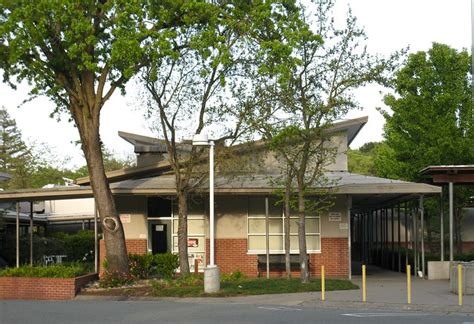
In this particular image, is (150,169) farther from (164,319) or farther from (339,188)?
(164,319)

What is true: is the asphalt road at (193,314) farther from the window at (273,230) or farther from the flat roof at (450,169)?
the window at (273,230)

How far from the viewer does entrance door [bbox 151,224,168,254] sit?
92.4ft

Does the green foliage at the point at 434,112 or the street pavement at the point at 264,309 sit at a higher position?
the green foliage at the point at 434,112

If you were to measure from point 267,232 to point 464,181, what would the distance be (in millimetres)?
6799

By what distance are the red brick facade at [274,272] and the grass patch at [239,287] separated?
3.96 m

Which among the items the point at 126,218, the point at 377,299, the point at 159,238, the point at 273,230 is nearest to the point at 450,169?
the point at 377,299

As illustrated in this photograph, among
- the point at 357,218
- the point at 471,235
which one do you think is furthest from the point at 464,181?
the point at 357,218

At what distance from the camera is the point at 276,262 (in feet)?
91.4

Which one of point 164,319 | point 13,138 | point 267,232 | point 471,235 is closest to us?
point 164,319

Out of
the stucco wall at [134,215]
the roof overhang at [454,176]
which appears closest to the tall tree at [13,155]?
the stucco wall at [134,215]

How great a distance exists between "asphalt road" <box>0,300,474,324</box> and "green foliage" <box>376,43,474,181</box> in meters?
17.0

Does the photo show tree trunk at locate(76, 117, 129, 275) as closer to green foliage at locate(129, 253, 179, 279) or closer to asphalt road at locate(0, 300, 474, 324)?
green foliage at locate(129, 253, 179, 279)

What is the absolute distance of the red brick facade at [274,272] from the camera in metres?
27.4

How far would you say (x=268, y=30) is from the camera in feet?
71.7
